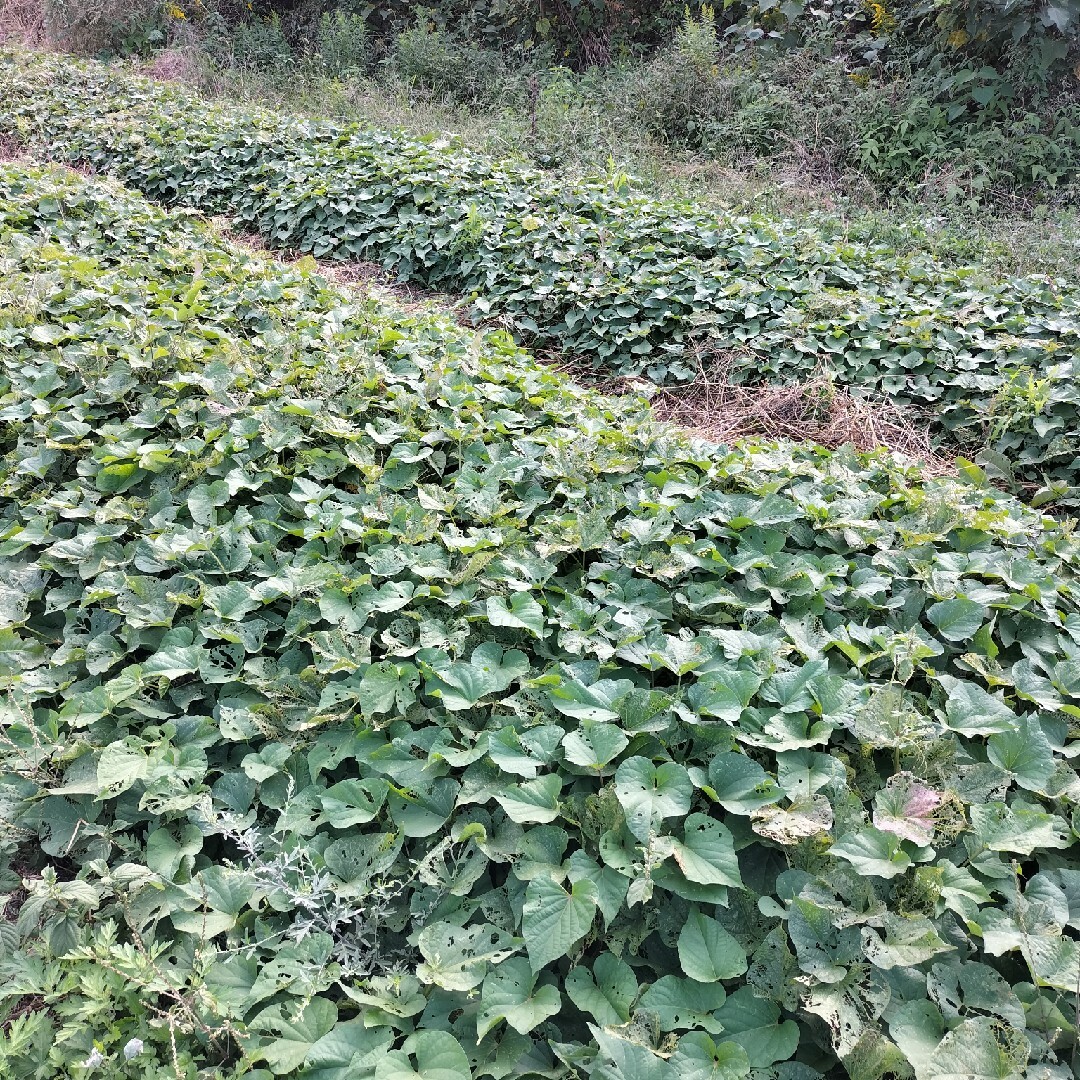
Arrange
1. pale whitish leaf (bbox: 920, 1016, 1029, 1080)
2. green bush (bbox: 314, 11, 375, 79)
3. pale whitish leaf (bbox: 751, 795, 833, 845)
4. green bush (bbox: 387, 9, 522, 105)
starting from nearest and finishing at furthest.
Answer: pale whitish leaf (bbox: 920, 1016, 1029, 1080)
pale whitish leaf (bbox: 751, 795, 833, 845)
green bush (bbox: 387, 9, 522, 105)
green bush (bbox: 314, 11, 375, 79)

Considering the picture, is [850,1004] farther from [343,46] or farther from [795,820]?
[343,46]

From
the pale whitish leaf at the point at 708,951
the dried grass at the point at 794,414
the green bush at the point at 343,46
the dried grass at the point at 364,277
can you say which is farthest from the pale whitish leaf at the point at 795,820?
the green bush at the point at 343,46

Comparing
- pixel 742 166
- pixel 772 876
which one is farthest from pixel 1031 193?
pixel 772 876

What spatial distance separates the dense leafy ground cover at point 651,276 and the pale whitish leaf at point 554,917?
3.07 m

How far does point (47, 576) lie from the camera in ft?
8.38

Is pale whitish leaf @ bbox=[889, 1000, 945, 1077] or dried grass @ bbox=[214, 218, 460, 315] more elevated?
dried grass @ bbox=[214, 218, 460, 315]

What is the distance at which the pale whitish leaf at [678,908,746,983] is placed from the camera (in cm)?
147

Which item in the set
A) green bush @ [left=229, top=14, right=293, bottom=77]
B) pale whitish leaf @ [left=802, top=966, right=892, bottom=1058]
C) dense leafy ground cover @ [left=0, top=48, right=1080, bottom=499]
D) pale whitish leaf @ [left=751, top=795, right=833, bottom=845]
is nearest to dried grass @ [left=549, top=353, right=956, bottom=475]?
dense leafy ground cover @ [left=0, top=48, right=1080, bottom=499]

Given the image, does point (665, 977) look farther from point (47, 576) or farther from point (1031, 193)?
point (1031, 193)

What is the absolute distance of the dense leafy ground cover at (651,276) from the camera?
412 cm

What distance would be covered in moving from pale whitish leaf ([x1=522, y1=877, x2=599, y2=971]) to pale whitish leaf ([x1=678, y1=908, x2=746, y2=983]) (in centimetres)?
19

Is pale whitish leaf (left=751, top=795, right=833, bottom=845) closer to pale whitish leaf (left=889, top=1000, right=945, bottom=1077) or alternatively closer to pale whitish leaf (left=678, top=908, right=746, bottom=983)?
pale whitish leaf (left=678, top=908, right=746, bottom=983)

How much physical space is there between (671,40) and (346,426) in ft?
30.7

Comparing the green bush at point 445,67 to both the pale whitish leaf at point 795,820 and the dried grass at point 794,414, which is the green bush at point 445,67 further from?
the pale whitish leaf at point 795,820
